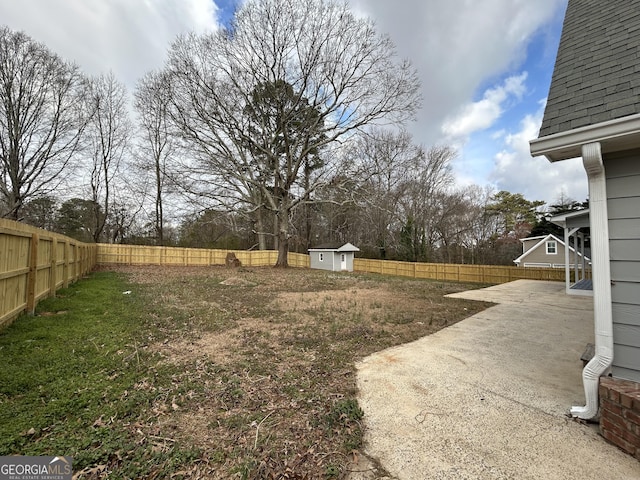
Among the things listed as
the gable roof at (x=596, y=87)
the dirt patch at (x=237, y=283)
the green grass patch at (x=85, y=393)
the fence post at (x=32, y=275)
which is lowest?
the green grass patch at (x=85, y=393)

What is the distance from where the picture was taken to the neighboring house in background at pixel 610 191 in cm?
215

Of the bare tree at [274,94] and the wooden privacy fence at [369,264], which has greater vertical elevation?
the bare tree at [274,94]

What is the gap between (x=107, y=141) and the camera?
21.4 metres

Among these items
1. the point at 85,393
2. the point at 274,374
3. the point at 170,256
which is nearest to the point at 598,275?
the point at 274,374

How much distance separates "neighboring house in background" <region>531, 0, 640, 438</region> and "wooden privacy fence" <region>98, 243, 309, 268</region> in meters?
21.2

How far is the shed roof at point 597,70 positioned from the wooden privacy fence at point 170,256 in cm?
2109

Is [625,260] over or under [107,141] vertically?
under

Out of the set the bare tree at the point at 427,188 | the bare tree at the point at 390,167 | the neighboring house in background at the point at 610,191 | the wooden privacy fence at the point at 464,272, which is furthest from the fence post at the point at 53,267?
the bare tree at the point at 427,188

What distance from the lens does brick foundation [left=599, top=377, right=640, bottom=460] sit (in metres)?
1.90

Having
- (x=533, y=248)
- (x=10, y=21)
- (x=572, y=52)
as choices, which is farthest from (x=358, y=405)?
(x=533, y=248)

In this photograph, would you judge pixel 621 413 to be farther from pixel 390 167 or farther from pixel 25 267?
pixel 390 167

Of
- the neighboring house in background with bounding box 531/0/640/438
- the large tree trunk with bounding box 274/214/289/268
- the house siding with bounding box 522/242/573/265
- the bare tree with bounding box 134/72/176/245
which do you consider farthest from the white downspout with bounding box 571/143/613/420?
the house siding with bounding box 522/242/573/265

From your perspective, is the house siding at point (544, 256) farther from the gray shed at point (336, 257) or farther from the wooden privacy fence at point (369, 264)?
the gray shed at point (336, 257)

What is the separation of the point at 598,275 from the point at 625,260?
204mm
